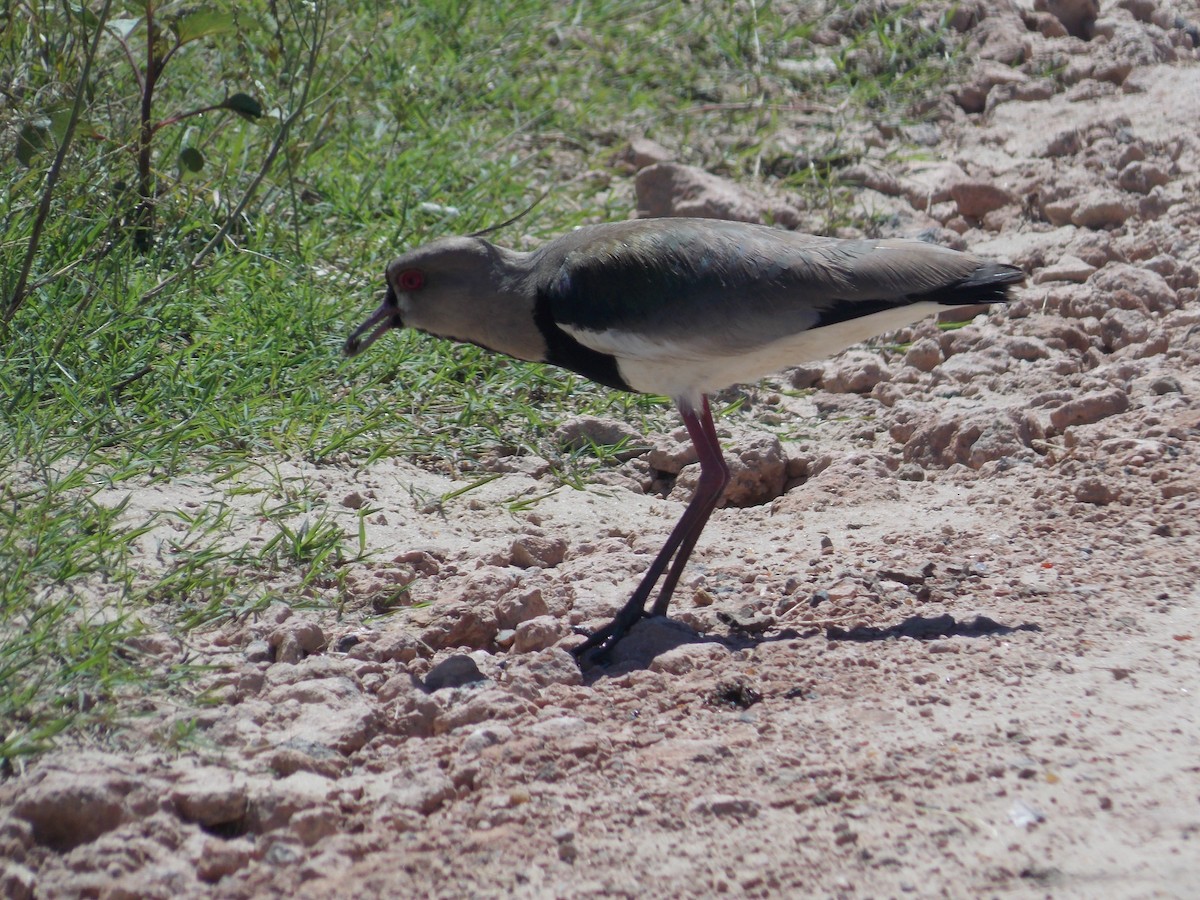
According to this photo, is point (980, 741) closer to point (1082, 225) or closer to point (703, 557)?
point (703, 557)

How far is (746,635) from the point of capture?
437 cm

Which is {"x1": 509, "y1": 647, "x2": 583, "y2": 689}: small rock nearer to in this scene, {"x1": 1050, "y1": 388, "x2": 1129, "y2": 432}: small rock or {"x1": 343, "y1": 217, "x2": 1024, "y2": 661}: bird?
{"x1": 343, "y1": 217, "x2": 1024, "y2": 661}: bird

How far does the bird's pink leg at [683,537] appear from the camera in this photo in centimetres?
A: 438

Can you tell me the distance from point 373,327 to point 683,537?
1.37 meters

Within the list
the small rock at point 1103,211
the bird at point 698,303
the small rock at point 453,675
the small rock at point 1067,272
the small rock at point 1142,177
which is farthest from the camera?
the small rock at point 1142,177

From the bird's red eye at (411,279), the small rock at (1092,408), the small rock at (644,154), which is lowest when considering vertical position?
the small rock at (1092,408)

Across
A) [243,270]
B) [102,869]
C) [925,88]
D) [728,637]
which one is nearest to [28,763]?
[102,869]

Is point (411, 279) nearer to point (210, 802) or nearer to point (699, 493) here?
point (699, 493)

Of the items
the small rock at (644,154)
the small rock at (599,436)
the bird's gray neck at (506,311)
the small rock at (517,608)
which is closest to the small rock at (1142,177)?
the small rock at (644,154)

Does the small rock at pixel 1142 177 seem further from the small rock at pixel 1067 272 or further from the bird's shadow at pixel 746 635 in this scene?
the bird's shadow at pixel 746 635

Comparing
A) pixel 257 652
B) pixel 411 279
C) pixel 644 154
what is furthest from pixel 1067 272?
pixel 257 652

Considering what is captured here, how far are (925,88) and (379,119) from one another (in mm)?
3137

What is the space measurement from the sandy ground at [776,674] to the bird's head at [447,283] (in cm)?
64

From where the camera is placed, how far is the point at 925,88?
829 cm
